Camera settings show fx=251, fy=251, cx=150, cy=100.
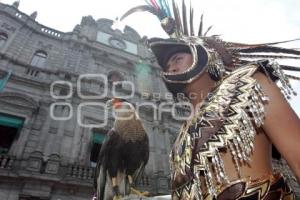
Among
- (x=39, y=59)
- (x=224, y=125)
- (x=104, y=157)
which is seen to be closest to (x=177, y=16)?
(x=224, y=125)

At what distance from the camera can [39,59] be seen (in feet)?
46.3

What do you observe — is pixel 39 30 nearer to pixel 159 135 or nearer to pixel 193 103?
pixel 159 135

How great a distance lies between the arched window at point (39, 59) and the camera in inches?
541

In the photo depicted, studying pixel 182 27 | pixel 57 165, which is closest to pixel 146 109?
pixel 57 165

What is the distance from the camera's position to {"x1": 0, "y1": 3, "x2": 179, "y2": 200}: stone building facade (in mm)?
9086

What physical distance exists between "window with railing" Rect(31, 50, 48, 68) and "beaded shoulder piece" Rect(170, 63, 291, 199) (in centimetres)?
1360

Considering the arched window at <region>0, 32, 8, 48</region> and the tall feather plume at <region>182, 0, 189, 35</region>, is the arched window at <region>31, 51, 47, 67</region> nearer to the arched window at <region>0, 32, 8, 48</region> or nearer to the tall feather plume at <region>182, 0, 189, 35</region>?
the arched window at <region>0, 32, 8, 48</region>

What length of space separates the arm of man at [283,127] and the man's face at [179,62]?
749 mm

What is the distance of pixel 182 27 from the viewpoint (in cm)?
264

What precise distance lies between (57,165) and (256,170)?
9.18m

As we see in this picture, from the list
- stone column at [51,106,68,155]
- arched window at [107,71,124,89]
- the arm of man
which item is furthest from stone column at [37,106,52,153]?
the arm of man

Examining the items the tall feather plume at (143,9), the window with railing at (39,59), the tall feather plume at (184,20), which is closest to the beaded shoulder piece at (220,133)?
the tall feather plume at (184,20)

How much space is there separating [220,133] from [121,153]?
225 centimetres

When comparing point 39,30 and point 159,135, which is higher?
point 39,30
